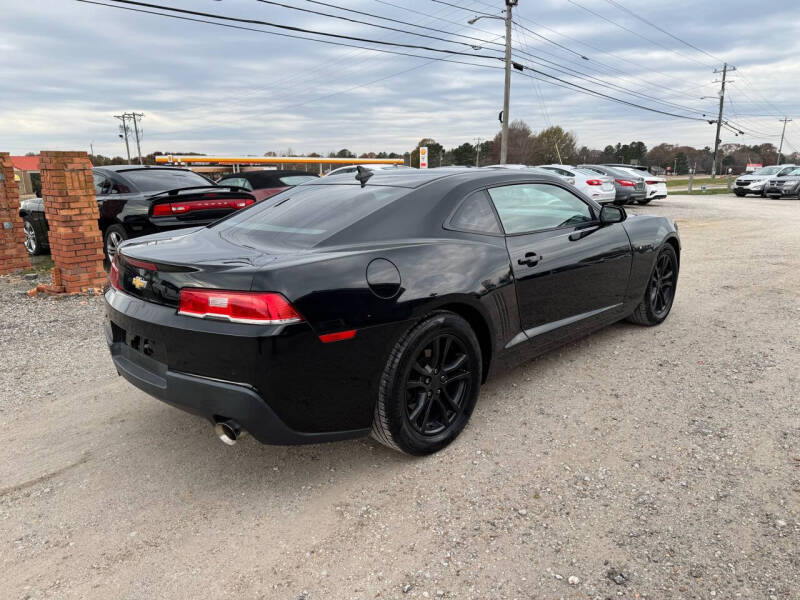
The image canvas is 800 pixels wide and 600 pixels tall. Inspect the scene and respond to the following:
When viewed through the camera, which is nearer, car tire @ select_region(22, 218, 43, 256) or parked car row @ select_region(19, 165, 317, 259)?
parked car row @ select_region(19, 165, 317, 259)

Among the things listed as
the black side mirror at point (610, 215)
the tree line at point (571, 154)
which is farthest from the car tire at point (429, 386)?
the tree line at point (571, 154)

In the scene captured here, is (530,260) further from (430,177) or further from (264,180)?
(264,180)

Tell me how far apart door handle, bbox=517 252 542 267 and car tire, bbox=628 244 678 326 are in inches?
71.7

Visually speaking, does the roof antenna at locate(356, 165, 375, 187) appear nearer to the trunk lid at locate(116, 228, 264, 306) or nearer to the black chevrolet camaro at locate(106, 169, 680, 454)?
the black chevrolet camaro at locate(106, 169, 680, 454)

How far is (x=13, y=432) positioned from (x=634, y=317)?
476 centimetres

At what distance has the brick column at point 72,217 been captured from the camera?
6105 millimetres

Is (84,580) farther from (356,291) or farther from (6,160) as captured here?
(6,160)

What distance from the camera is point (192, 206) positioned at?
713cm

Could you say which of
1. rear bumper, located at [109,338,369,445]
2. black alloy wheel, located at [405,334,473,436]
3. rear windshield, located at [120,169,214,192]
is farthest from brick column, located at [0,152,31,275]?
black alloy wheel, located at [405,334,473,436]

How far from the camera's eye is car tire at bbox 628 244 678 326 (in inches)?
191

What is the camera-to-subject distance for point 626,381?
12.6 ft

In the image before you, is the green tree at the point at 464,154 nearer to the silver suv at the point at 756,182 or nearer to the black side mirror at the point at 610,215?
→ the silver suv at the point at 756,182

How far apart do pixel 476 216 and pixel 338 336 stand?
4.25 ft

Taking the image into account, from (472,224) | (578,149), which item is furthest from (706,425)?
(578,149)
